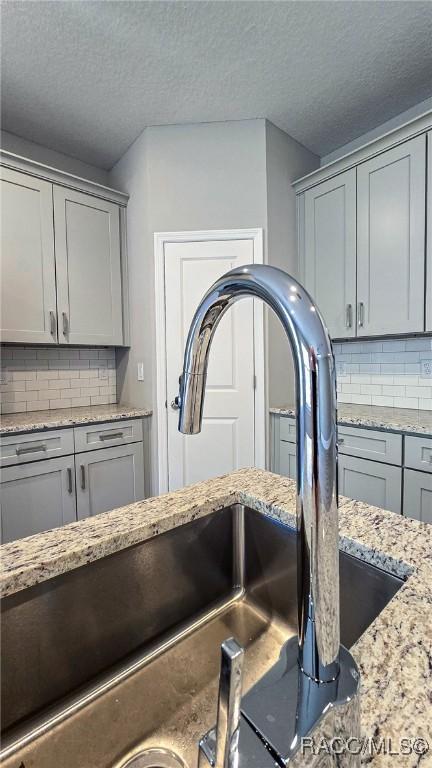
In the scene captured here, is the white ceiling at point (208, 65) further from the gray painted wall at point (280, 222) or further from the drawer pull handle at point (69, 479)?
the drawer pull handle at point (69, 479)

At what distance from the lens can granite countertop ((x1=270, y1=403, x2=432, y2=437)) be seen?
1.68 metres

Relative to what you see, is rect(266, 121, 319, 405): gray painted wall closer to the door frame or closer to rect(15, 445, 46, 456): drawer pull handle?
the door frame

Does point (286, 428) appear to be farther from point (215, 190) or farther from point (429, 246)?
point (215, 190)

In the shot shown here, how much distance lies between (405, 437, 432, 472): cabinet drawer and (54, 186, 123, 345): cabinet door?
197 centimetres

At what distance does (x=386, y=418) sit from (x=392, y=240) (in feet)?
3.29

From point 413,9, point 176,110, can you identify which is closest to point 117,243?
point 176,110

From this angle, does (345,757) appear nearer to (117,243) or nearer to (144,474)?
(144,474)

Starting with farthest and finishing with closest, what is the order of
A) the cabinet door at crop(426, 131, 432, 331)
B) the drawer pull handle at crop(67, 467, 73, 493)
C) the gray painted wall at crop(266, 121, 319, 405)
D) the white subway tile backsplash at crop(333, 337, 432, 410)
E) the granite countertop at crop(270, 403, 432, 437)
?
the gray painted wall at crop(266, 121, 319, 405) → the white subway tile backsplash at crop(333, 337, 432, 410) → the drawer pull handle at crop(67, 467, 73, 493) → the cabinet door at crop(426, 131, 432, 331) → the granite countertop at crop(270, 403, 432, 437)

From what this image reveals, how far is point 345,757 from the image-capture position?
0.25 meters

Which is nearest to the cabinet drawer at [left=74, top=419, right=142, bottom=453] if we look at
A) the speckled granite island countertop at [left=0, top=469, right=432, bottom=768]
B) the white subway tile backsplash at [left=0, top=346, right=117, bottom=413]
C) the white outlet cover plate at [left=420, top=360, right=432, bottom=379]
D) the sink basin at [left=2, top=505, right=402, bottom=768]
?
the white subway tile backsplash at [left=0, top=346, right=117, bottom=413]

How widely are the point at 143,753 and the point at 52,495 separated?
1739mm

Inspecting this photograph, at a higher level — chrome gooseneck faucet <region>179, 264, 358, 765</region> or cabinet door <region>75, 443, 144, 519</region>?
chrome gooseneck faucet <region>179, 264, 358, 765</region>

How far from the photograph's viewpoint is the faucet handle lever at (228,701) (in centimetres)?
22

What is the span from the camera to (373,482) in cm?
184
